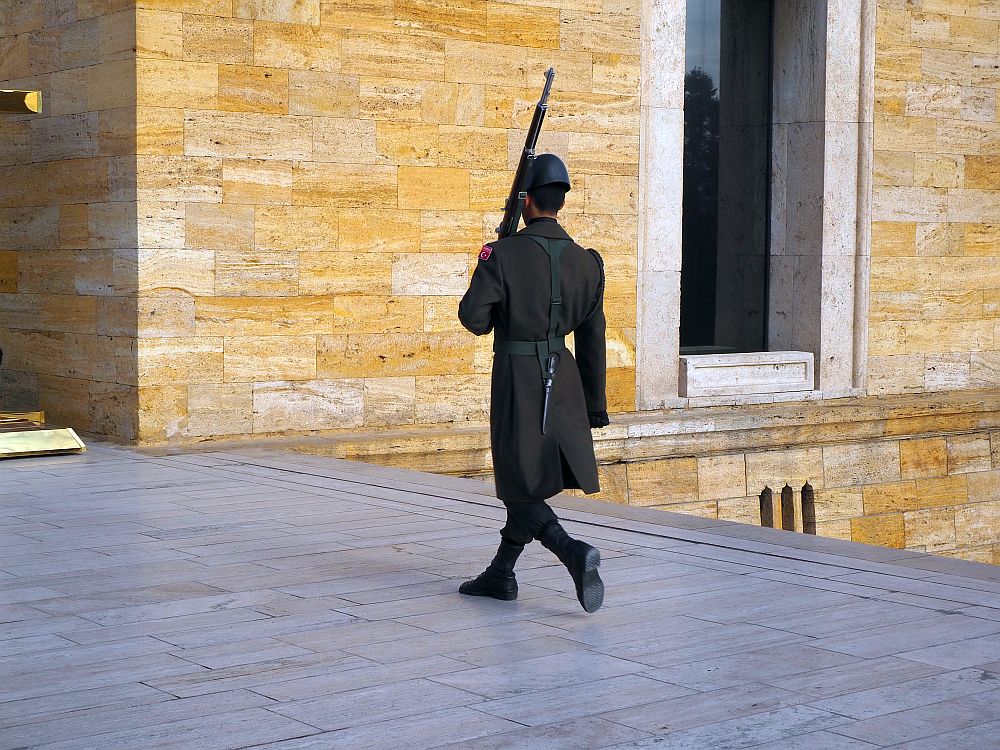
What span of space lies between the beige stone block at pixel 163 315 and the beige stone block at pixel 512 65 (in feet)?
9.05

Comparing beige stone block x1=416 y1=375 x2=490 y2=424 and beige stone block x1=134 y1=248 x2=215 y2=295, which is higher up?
beige stone block x1=134 y1=248 x2=215 y2=295

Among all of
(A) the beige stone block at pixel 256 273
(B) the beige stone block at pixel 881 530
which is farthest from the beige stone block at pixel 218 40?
(B) the beige stone block at pixel 881 530

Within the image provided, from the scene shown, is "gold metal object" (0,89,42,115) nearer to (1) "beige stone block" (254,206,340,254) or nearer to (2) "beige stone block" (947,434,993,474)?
(1) "beige stone block" (254,206,340,254)

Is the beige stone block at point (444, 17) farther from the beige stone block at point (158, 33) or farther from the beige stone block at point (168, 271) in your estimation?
the beige stone block at point (168, 271)

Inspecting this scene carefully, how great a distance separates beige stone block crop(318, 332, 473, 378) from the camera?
10773 mm

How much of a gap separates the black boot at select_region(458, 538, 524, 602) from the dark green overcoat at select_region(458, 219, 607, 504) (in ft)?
0.72

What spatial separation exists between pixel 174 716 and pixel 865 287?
35.0ft

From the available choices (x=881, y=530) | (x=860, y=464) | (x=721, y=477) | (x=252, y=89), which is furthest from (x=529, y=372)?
(x=881, y=530)

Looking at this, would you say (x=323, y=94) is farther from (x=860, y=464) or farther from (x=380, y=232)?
(x=860, y=464)

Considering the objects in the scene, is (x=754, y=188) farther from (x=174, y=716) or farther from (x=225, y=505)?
(x=174, y=716)

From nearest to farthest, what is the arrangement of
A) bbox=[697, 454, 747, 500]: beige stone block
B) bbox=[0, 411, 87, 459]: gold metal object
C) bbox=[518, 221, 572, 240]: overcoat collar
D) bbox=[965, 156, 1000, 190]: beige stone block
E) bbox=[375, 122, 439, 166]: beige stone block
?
bbox=[518, 221, 572, 240]: overcoat collar < bbox=[0, 411, 87, 459]: gold metal object < bbox=[375, 122, 439, 166]: beige stone block < bbox=[697, 454, 747, 500]: beige stone block < bbox=[965, 156, 1000, 190]: beige stone block

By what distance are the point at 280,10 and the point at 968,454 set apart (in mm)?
7914

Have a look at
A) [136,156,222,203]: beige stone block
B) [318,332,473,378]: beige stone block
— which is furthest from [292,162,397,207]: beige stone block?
[318,332,473,378]: beige stone block

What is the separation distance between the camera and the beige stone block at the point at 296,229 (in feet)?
34.2
